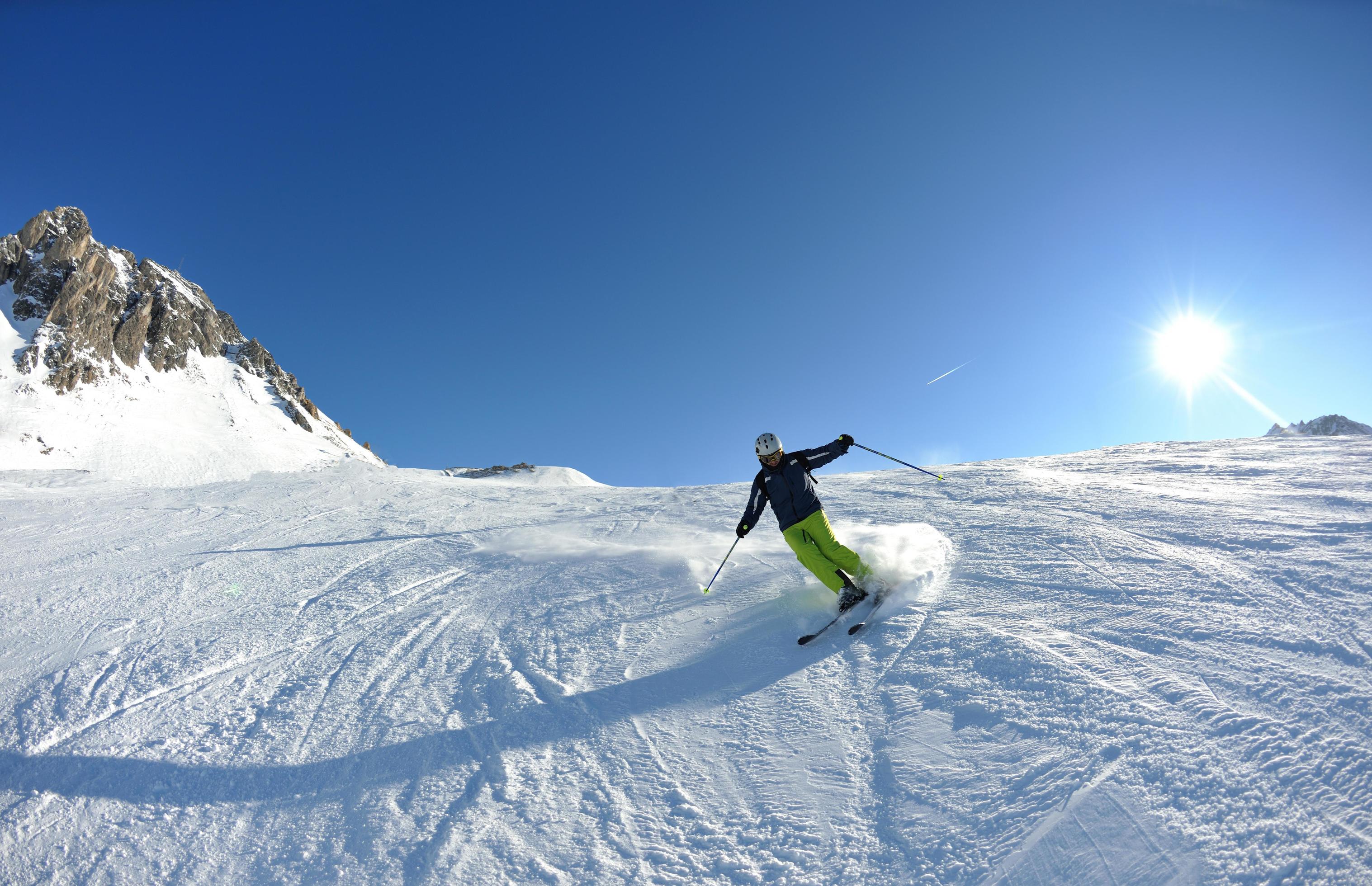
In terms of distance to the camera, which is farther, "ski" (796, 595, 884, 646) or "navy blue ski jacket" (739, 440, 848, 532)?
"navy blue ski jacket" (739, 440, 848, 532)

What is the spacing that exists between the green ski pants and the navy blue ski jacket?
0.26 ft

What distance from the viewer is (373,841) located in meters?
2.87

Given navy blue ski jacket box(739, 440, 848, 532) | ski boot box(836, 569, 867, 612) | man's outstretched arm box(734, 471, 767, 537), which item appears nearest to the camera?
ski boot box(836, 569, 867, 612)

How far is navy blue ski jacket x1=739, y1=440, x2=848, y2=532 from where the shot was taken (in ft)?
16.8

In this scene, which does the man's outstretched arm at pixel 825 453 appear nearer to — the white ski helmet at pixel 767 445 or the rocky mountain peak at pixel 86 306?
the white ski helmet at pixel 767 445

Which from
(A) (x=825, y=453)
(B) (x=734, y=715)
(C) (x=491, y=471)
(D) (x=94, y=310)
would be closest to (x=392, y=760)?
(B) (x=734, y=715)

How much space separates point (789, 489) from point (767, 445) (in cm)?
50

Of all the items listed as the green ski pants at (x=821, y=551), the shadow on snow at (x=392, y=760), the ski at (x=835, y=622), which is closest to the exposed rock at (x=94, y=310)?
the shadow on snow at (x=392, y=760)

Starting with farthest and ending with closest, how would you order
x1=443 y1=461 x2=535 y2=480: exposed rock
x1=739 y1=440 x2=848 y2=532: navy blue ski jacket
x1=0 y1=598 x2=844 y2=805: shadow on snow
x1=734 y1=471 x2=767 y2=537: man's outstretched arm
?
x1=443 y1=461 x2=535 y2=480: exposed rock
x1=734 y1=471 x2=767 y2=537: man's outstretched arm
x1=739 y1=440 x2=848 y2=532: navy blue ski jacket
x1=0 y1=598 x2=844 y2=805: shadow on snow

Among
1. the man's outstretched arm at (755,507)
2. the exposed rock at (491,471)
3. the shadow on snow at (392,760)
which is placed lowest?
the shadow on snow at (392,760)

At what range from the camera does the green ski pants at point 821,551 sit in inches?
197

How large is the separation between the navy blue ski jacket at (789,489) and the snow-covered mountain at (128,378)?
21.2 meters

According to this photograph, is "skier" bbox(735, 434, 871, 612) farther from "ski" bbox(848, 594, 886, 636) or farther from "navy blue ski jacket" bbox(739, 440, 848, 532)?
"ski" bbox(848, 594, 886, 636)

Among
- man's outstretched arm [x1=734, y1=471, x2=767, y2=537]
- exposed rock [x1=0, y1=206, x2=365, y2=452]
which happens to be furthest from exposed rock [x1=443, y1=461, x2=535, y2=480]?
man's outstretched arm [x1=734, y1=471, x2=767, y2=537]
